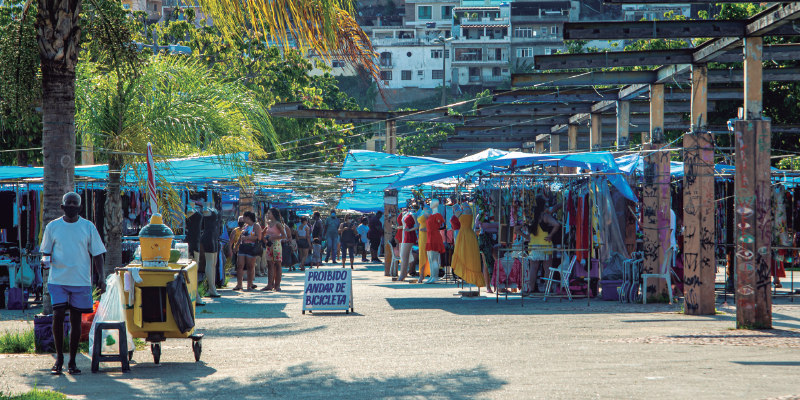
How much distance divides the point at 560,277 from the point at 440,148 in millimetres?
15410

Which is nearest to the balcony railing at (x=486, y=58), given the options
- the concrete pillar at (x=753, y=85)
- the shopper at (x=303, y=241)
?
the shopper at (x=303, y=241)

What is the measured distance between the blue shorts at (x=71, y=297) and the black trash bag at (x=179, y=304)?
803 millimetres

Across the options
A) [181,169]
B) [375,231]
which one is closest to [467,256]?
[181,169]

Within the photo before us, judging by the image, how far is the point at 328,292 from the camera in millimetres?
13984

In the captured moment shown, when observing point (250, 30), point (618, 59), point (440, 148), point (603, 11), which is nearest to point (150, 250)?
point (250, 30)

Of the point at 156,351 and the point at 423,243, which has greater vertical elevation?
the point at 423,243

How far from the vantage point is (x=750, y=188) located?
10.9 meters

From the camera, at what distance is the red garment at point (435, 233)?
734 inches

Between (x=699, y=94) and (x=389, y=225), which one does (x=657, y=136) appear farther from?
(x=389, y=225)

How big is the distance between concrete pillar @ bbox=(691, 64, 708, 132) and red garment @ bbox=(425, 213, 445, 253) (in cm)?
720

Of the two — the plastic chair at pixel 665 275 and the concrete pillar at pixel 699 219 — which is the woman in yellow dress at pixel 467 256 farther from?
the concrete pillar at pixel 699 219

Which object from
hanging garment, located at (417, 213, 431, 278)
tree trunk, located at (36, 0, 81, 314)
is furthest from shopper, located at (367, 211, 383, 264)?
tree trunk, located at (36, 0, 81, 314)

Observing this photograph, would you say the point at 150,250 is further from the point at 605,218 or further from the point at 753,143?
the point at 605,218

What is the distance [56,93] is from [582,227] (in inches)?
378
